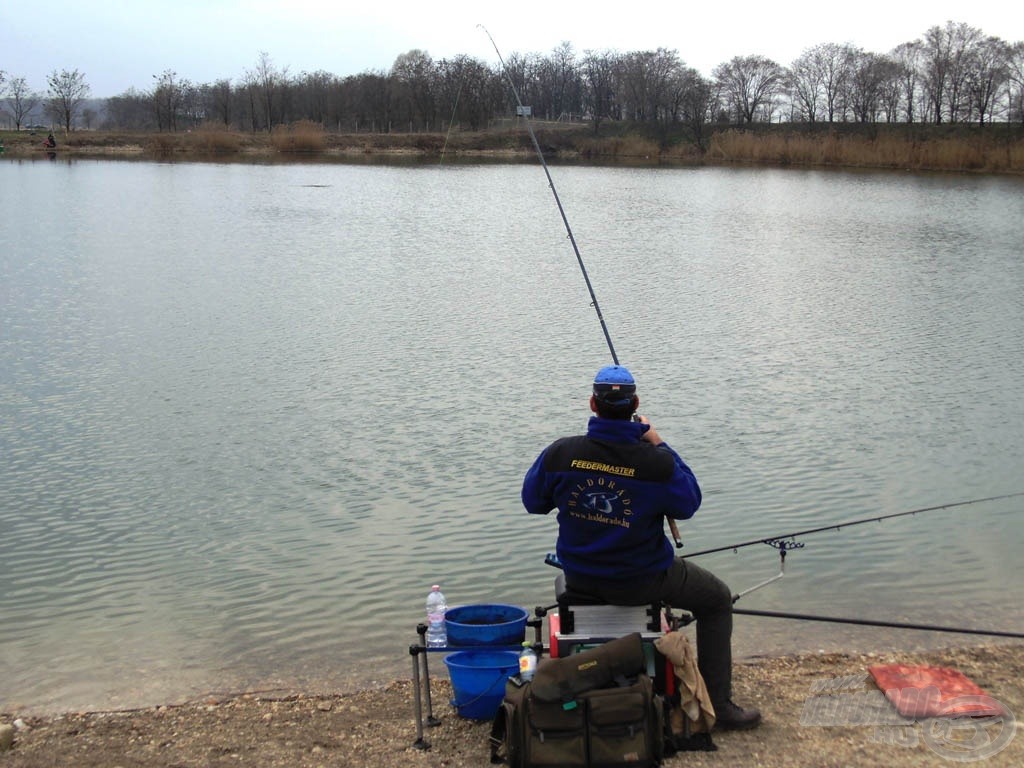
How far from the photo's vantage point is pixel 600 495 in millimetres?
4141

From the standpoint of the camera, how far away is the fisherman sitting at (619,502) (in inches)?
162

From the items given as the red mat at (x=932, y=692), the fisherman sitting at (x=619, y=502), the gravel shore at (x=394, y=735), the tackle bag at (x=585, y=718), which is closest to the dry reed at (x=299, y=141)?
the gravel shore at (x=394, y=735)

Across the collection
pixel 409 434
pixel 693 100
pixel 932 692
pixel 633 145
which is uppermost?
pixel 693 100

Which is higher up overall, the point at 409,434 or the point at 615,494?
the point at 615,494

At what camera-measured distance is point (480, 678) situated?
4.57m

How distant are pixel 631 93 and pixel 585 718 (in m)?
103

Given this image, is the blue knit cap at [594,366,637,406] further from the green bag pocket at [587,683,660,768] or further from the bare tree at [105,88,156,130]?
the bare tree at [105,88,156,130]

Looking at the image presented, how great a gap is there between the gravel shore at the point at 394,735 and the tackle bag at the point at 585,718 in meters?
0.34

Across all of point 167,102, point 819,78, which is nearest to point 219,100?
point 167,102

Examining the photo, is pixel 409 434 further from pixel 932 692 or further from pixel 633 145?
pixel 633 145

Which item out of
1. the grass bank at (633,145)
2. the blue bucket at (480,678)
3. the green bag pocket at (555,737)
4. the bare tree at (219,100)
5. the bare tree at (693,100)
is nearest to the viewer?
the green bag pocket at (555,737)

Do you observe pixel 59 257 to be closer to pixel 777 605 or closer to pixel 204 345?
pixel 204 345

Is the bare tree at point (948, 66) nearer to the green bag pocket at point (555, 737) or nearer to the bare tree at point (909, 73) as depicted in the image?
the bare tree at point (909, 73)

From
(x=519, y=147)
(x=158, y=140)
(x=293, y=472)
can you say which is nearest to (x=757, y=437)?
(x=293, y=472)
